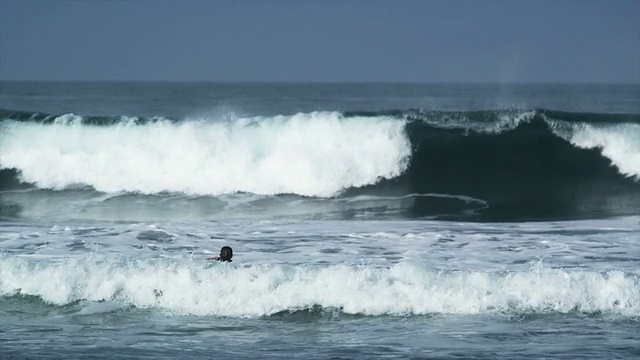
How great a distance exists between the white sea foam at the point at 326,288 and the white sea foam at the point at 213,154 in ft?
26.5

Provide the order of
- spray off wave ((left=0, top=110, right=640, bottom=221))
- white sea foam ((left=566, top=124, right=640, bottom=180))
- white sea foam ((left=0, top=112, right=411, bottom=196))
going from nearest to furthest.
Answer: spray off wave ((left=0, top=110, right=640, bottom=221)) → white sea foam ((left=0, top=112, right=411, bottom=196)) → white sea foam ((left=566, top=124, right=640, bottom=180))

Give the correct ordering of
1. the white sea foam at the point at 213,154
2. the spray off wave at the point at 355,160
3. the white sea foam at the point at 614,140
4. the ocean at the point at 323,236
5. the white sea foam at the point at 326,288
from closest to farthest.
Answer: the ocean at the point at 323,236
the white sea foam at the point at 326,288
the spray off wave at the point at 355,160
the white sea foam at the point at 213,154
the white sea foam at the point at 614,140

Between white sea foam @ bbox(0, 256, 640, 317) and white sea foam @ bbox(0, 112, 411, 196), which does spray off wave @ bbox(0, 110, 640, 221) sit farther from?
white sea foam @ bbox(0, 256, 640, 317)

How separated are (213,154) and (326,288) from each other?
33.6ft

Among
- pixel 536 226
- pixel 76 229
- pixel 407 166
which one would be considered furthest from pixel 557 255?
pixel 407 166

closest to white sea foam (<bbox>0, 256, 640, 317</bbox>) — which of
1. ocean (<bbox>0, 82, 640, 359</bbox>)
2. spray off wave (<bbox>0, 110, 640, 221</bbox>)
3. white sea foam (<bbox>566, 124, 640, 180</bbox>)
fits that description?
ocean (<bbox>0, 82, 640, 359</bbox>)

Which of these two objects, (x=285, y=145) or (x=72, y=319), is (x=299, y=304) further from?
(x=285, y=145)

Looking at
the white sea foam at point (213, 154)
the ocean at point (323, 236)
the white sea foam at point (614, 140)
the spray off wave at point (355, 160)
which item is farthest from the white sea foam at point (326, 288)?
the white sea foam at point (614, 140)

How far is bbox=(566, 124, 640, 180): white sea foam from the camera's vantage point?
2019 cm

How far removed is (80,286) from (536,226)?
285 inches

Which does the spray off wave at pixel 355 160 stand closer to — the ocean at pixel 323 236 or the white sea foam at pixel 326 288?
the ocean at pixel 323 236

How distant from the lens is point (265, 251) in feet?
40.4

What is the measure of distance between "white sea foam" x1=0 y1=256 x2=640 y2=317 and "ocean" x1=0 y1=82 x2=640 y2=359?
21mm

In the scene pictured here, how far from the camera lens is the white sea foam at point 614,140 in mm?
20188
